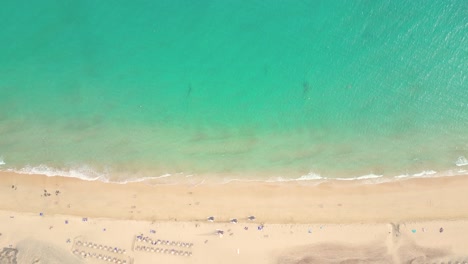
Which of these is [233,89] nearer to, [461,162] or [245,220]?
[245,220]

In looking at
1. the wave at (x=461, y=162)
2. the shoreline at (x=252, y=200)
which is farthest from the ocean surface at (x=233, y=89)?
the shoreline at (x=252, y=200)

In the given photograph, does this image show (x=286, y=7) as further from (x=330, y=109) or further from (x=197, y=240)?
(x=197, y=240)

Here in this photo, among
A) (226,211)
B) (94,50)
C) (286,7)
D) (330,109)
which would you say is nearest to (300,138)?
(330,109)

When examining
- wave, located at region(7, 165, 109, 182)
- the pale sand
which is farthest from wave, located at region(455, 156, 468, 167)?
wave, located at region(7, 165, 109, 182)

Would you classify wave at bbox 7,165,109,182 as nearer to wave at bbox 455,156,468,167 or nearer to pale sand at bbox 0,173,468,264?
pale sand at bbox 0,173,468,264

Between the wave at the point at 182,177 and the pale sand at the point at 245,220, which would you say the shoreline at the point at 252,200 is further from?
the wave at the point at 182,177
